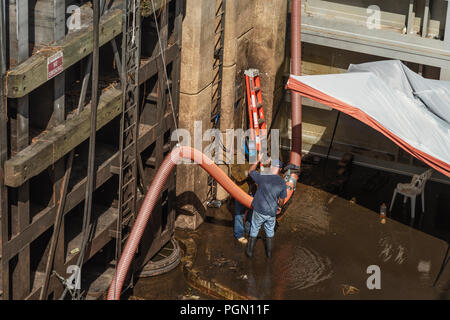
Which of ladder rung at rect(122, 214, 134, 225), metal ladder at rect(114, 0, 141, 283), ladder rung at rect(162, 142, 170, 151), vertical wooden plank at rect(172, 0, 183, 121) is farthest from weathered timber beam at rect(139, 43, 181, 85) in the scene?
ladder rung at rect(122, 214, 134, 225)

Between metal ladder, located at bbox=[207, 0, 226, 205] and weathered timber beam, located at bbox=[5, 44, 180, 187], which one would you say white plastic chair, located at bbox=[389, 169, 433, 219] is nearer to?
metal ladder, located at bbox=[207, 0, 226, 205]

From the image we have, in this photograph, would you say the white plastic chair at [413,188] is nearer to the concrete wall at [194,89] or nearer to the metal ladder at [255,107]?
the metal ladder at [255,107]

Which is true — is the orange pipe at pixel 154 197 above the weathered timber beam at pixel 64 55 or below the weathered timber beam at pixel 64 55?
below

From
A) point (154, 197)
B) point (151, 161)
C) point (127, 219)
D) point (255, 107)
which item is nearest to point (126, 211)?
point (127, 219)

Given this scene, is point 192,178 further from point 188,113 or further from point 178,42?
point 178,42

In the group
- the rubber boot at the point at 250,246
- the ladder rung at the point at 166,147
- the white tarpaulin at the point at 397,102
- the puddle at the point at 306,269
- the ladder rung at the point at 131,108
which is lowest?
the puddle at the point at 306,269

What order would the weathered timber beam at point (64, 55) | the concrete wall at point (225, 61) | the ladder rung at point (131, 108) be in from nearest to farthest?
the weathered timber beam at point (64, 55) → the ladder rung at point (131, 108) → the concrete wall at point (225, 61)

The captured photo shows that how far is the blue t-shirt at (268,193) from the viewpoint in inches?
597

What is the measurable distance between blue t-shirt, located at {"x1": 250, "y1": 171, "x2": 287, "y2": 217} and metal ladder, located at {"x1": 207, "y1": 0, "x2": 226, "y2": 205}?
228 centimetres

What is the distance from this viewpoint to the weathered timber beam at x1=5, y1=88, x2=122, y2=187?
447 inches

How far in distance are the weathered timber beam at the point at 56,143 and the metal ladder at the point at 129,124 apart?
11.0 inches

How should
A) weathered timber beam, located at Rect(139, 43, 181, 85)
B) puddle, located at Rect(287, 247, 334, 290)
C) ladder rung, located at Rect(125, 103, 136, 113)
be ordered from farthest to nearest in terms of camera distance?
puddle, located at Rect(287, 247, 334, 290)
weathered timber beam, located at Rect(139, 43, 181, 85)
ladder rung, located at Rect(125, 103, 136, 113)

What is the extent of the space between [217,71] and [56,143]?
5568mm

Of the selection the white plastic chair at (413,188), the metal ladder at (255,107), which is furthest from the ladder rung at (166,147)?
the white plastic chair at (413,188)
